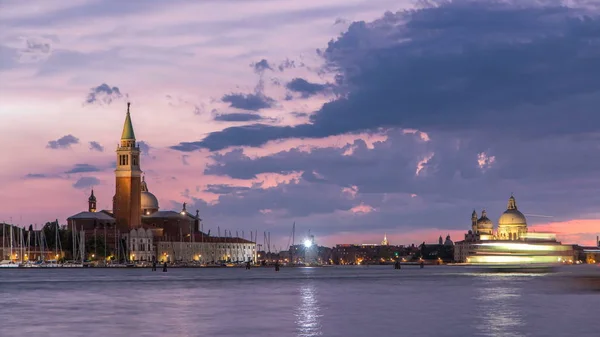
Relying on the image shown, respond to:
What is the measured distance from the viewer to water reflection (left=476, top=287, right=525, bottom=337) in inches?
1651

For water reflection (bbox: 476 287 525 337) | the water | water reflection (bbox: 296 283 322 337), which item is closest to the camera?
→ water reflection (bbox: 476 287 525 337)

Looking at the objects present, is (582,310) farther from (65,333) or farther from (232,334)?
(65,333)

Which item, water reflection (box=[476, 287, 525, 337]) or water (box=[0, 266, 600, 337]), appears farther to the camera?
water (box=[0, 266, 600, 337])

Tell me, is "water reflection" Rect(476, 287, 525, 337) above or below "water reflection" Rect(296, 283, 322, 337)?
below

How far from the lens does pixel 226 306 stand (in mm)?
59156

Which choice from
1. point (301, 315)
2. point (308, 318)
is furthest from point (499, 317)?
point (301, 315)

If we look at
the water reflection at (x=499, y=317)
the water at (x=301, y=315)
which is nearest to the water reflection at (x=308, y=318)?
the water at (x=301, y=315)

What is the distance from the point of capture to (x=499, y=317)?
4947 centimetres

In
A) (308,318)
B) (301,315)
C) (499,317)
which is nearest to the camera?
(308,318)

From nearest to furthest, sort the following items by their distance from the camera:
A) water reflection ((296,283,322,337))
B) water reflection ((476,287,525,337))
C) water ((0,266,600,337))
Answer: water reflection ((476,287,525,337)), water reflection ((296,283,322,337)), water ((0,266,600,337))

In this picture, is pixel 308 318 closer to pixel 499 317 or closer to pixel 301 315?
pixel 301 315

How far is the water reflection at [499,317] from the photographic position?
138 feet

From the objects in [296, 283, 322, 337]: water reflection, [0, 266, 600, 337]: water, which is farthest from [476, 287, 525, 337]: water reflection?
[296, 283, 322, 337]: water reflection

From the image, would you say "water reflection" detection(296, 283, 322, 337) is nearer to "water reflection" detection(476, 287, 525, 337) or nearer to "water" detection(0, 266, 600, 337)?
"water" detection(0, 266, 600, 337)
